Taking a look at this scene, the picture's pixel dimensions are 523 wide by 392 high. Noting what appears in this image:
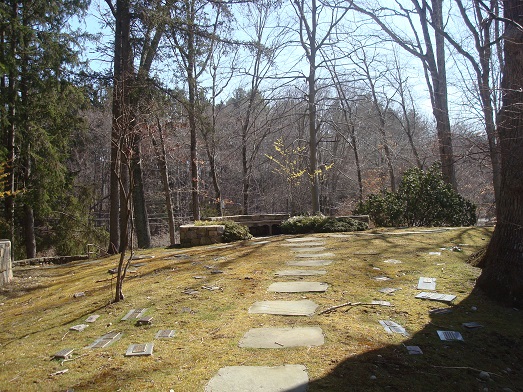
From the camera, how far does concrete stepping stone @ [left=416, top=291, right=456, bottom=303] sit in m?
4.02

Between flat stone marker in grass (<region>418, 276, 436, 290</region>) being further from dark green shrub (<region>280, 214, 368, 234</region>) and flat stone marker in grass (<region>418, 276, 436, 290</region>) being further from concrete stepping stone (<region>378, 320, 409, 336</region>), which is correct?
dark green shrub (<region>280, 214, 368, 234</region>)

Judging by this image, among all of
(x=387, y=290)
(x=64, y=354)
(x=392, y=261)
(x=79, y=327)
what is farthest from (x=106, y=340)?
(x=392, y=261)

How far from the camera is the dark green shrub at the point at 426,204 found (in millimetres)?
10609

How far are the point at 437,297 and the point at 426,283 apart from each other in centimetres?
49

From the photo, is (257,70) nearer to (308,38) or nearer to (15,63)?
(308,38)

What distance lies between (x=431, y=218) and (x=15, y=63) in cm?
1164

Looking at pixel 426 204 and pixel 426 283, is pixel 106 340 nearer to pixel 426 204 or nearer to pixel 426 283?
pixel 426 283

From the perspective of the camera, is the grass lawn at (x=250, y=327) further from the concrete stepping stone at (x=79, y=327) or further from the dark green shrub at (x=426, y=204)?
the dark green shrub at (x=426, y=204)

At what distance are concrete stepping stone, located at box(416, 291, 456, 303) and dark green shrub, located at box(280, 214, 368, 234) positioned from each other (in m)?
5.64

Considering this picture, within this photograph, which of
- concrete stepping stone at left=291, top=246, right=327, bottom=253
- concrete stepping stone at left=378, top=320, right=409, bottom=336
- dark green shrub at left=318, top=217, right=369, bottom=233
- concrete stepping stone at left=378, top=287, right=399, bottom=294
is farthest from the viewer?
dark green shrub at left=318, top=217, right=369, bottom=233

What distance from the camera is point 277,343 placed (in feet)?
9.58

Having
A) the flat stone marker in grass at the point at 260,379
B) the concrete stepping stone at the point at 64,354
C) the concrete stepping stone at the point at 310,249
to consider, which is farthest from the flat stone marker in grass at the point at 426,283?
the concrete stepping stone at the point at 64,354

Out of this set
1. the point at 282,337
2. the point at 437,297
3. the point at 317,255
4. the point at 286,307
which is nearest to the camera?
the point at 282,337

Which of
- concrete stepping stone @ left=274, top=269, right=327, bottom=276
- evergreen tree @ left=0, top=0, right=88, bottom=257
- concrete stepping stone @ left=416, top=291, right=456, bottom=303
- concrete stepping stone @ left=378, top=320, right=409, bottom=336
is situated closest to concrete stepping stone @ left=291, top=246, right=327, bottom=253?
concrete stepping stone @ left=274, top=269, right=327, bottom=276
